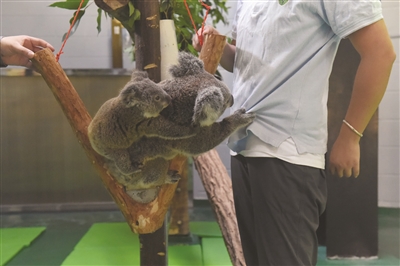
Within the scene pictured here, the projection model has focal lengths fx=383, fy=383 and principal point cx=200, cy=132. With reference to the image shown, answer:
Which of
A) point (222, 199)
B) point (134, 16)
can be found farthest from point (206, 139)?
point (222, 199)

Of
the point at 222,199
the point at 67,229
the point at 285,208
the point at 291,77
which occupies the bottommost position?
the point at 67,229

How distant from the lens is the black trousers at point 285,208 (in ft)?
3.18

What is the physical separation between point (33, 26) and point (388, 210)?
2.98 metres

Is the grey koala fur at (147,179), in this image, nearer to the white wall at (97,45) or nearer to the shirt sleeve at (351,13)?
the shirt sleeve at (351,13)

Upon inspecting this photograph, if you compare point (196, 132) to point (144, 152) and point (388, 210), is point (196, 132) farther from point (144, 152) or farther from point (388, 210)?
point (388, 210)

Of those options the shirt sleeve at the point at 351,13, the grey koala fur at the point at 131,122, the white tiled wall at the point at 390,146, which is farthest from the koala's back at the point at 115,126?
the white tiled wall at the point at 390,146

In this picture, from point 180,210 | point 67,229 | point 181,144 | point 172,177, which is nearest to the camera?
point 181,144

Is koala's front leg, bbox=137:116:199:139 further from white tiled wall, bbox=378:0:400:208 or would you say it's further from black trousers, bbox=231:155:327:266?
white tiled wall, bbox=378:0:400:208

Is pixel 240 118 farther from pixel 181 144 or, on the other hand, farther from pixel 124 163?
pixel 124 163

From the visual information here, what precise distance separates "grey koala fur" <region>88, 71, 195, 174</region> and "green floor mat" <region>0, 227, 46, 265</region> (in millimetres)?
1877

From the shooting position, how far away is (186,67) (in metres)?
0.82

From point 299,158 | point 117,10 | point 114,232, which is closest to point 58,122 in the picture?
point 114,232

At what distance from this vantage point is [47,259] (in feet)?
7.87

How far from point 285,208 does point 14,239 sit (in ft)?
7.80
